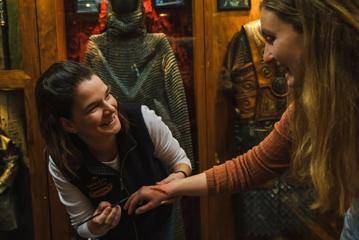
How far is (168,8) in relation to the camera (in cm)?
204

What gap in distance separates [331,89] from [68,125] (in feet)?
2.71

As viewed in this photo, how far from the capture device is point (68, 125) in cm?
143

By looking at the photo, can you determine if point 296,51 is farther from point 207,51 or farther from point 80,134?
point 207,51

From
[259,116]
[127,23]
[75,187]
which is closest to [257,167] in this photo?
[75,187]

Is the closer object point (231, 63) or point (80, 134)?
point (80, 134)

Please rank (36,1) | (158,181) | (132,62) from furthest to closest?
(132,62) < (36,1) < (158,181)

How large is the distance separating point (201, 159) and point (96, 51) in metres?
0.66

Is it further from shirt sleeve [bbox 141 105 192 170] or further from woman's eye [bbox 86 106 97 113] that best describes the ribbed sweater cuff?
woman's eye [bbox 86 106 97 113]

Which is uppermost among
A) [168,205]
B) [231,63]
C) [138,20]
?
[138,20]

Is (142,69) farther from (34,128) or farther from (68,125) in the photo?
(68,125)

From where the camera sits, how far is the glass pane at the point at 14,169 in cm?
203

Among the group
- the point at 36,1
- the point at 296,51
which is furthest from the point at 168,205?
the point at 36,1

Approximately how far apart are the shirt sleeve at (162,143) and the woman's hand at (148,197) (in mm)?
185

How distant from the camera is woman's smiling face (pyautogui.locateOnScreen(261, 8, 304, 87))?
1.00 meters
